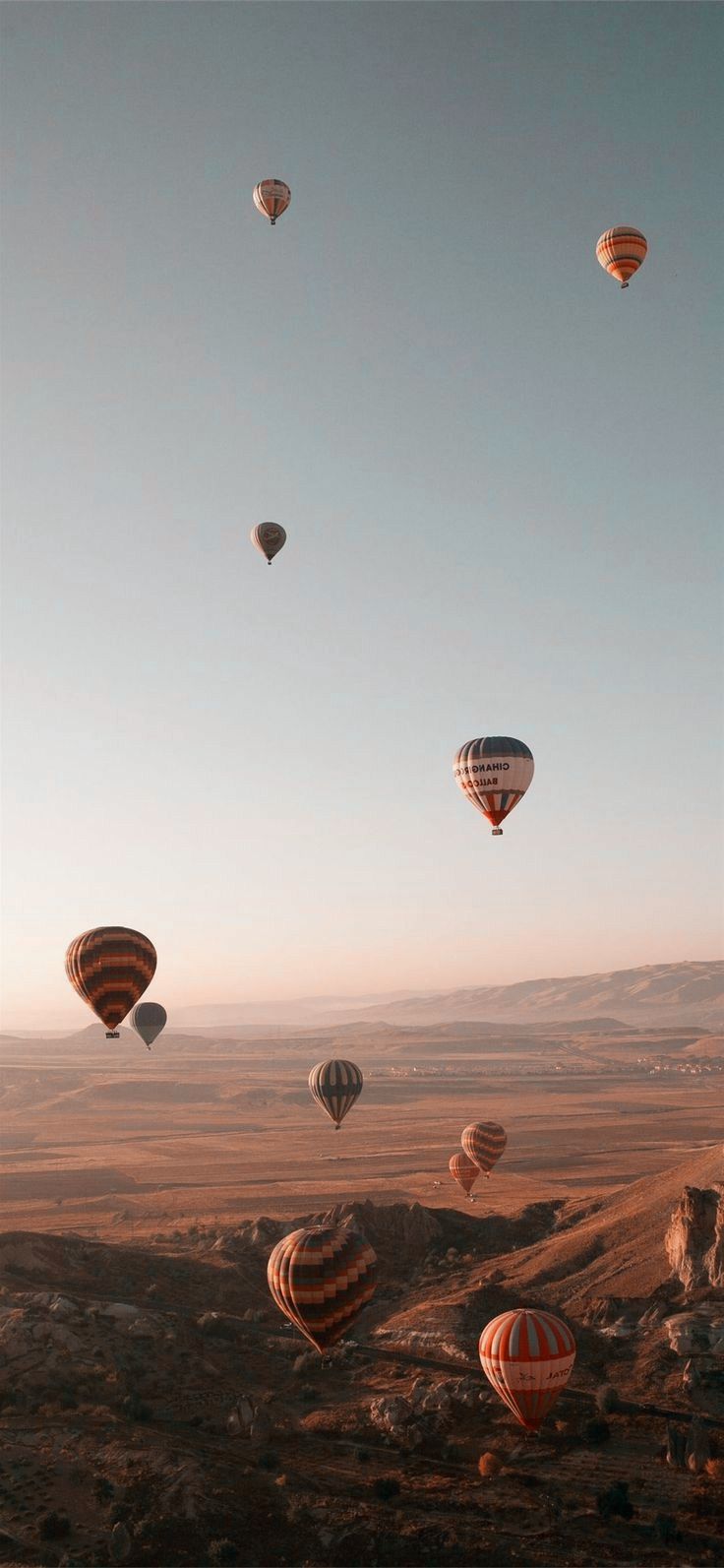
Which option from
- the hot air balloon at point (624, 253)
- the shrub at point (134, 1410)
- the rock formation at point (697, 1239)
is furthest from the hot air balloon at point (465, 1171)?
the hot air balloon at point (624, 253)

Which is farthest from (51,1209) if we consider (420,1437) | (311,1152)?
(420,1437)

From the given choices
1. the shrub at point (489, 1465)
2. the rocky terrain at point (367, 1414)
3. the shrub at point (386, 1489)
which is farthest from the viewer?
the shrub at point (489, 1465)

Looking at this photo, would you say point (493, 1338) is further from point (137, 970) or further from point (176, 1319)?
point (137, 970)

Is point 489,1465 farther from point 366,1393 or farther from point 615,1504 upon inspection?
point 366,1393

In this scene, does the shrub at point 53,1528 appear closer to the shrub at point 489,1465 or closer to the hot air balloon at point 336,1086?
the shrub at point 489,1465

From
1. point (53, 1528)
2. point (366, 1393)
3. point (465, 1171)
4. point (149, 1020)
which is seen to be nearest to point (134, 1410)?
point (53, 1528)

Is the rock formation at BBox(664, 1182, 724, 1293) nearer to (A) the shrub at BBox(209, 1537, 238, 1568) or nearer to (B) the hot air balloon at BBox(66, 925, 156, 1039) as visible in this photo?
(A) the shrub at BBox(209, 1537, 238, 1568)
